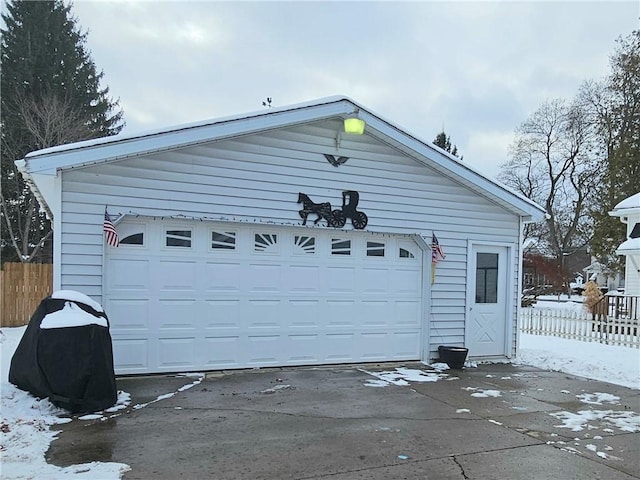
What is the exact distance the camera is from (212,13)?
10.1 metres

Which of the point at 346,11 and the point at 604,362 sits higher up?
the point at 346,11

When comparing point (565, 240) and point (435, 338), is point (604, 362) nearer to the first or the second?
point (435, 338)

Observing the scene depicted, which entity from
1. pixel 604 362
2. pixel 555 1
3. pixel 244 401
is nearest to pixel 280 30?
pixel 555 1

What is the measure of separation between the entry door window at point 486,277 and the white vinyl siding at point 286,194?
1.11ft

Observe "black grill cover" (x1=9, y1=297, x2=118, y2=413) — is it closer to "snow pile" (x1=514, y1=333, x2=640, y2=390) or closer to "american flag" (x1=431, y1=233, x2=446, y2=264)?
"american flag" (x1=431, y1=233, x2=446, y2=264)

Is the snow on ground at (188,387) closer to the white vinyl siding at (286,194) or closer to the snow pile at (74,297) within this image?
the snow pile at (74,297)

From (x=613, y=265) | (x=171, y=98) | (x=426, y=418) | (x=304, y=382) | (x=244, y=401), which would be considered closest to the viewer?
(x=426, y=418)

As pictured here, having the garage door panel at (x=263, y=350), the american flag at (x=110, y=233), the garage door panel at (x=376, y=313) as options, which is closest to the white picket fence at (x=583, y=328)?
the garage door panel at (x=376, y=313)

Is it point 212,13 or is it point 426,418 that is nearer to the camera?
point 426,418

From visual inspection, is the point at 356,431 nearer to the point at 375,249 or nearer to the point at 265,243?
the point at 265,243

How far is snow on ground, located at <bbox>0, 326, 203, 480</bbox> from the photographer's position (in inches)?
143

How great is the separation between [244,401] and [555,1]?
970 centimetres

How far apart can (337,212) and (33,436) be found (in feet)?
16.5

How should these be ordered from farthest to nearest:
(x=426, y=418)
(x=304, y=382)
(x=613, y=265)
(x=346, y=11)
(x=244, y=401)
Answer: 1. (x=613, y=265)
2. (x=346, y=11)
3. (x=304, y=382)
4. (x=244, y=401)
5. (x=426, y=418)
